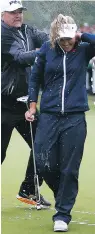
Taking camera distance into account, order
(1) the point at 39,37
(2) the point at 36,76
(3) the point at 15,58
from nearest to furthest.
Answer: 1. (2) the point at 36,76
2. (3) the point at 15,58
3. (1) the point at 39,37

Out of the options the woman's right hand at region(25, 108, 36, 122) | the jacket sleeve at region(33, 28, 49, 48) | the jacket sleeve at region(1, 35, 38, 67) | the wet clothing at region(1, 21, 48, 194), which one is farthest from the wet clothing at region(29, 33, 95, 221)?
the jacket sleeve at region(33, 28, 49, 48)

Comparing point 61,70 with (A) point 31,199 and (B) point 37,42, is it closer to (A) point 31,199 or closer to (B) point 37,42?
(B) point 37,42

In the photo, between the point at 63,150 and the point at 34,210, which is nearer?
the point at 63,150

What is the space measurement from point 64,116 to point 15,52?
107 cm

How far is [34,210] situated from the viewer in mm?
8594

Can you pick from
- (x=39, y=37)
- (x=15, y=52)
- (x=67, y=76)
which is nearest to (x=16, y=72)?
(x=15, y=52)

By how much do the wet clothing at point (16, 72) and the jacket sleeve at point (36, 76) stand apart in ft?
1.18

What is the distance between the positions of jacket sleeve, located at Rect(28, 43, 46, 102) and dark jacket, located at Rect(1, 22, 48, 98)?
41 centimetres

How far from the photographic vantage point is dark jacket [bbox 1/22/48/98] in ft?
27.2

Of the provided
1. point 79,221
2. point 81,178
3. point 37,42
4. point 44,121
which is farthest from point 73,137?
point 81,178

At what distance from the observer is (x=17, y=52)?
8.28 m

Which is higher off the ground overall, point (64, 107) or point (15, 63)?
point (15, 63)

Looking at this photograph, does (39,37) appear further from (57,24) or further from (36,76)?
(57,24)

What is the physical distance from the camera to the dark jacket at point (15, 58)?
8297 millimetres
